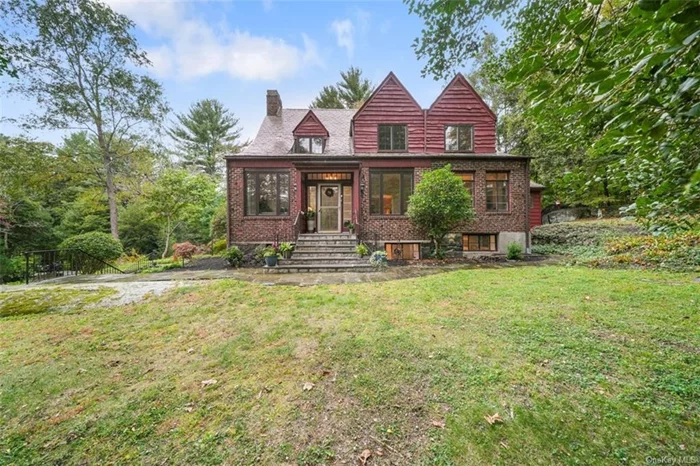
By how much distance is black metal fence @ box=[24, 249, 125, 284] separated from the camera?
7.27 metres

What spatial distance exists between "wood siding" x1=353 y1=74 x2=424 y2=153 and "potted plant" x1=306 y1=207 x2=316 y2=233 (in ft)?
10.3

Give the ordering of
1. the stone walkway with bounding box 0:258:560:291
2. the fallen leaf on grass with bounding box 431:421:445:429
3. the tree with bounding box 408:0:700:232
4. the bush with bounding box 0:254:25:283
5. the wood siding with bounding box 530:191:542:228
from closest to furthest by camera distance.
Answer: the tree with bounding box 408:0:700:232
the fallen leaf on grass with bounding box 431:421:445:429
the stone walkway with bounding box 0:258:560:291
the bush with bounding box 0:254:25:283
the wood siding with bounding box 530:191:542:228

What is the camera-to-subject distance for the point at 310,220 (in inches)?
420

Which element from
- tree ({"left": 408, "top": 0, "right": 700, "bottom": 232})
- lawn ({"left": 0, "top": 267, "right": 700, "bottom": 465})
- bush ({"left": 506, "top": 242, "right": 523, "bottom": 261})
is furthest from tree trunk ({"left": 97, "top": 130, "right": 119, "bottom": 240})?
bush ({"left": 506, "top": 242, "right": 523, "bottom": 261})

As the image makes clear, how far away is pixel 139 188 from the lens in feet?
47.2

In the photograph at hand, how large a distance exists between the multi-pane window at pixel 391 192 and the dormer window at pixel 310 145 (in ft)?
7.98

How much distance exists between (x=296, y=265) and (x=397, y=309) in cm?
438

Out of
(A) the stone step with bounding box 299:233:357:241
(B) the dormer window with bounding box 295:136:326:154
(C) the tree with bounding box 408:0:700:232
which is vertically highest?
(B) the dormer window with bounding box 295:136:326:154

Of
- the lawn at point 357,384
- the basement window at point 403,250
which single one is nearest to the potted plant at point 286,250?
the basement window at point 403,250

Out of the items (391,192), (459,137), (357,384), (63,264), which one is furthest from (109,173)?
(357,384)

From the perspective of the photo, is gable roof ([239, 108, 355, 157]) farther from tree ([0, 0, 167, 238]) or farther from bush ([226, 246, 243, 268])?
tree ([0, 0, 167, 238])

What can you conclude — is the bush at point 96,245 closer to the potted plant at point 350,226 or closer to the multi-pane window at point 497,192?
the potted plant at point 350,226

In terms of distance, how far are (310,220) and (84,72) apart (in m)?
13.2

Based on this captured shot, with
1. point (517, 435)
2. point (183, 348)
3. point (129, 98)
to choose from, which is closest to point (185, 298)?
point (183, 348)
